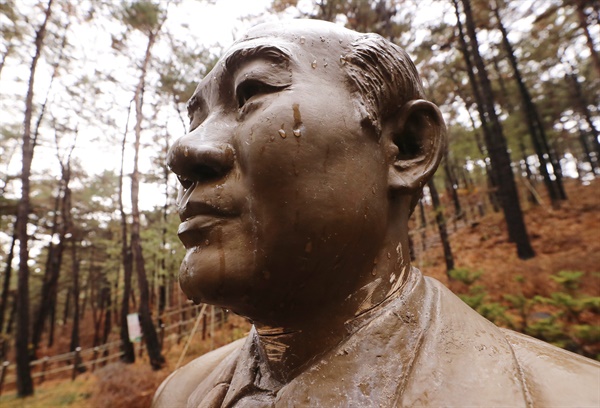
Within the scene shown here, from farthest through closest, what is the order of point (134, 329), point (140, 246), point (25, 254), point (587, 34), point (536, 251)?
point (25, 254), point (140, 246), point (587, 34), point (536, 251), point (134, 329)

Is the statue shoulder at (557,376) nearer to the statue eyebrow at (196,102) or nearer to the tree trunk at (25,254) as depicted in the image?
the statue eyebrow at (196,102)

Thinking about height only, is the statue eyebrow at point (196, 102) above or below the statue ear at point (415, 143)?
above

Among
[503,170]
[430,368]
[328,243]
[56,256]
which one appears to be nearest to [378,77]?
[328,243]

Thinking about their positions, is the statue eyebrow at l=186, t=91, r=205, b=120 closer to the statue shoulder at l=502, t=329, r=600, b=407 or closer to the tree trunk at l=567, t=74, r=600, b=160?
the statue shoulder at l=502, t=329, r=600, b=407

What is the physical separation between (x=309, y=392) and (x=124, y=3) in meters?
12.4

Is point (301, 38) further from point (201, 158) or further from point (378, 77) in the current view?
point (201, 158)

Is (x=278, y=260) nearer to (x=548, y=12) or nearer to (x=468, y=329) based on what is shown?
(x=468, y=329)

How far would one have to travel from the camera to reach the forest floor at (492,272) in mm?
6289

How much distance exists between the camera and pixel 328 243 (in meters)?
1.18

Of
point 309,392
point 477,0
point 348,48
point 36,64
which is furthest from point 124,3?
point 309,392

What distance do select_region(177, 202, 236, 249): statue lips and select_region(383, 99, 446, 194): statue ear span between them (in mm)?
648

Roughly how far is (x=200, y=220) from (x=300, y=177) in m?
0.38

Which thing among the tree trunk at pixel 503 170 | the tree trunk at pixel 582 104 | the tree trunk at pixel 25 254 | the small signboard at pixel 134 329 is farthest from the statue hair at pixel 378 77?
the tree trunk at pixel 582 104

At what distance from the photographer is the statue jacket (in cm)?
96
